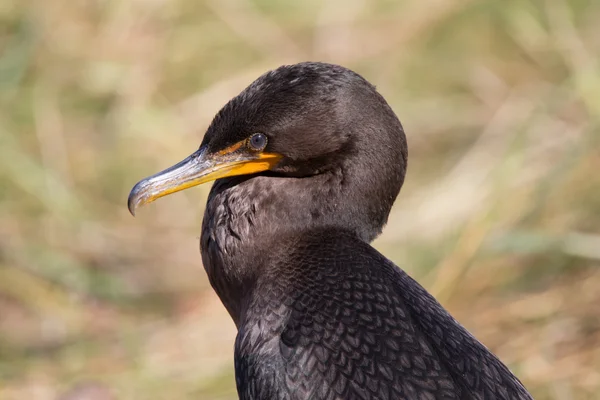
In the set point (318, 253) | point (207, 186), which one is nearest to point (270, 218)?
point (318, 253)

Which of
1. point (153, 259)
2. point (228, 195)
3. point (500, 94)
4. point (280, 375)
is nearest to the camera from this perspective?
point (280, 375)

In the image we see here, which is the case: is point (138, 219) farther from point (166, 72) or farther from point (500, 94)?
point (500, 94)

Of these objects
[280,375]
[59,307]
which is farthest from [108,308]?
[280,375]

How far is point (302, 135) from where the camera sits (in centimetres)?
297

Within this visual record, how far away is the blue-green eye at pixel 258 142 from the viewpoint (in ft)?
9.82

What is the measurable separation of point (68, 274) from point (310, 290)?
2515 mm

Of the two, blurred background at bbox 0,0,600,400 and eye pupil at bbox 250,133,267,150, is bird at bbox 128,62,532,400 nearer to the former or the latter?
eye pupil at bbox 250,133,267,150

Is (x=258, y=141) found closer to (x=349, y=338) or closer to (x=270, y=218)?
(x=270, y=218)

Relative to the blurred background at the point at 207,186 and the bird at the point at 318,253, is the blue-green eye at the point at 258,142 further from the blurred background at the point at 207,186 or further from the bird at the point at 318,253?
the blurred background at the point at 207,186

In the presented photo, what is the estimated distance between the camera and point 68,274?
5.12 metres

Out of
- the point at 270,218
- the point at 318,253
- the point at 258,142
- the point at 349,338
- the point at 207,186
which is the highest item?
the point at 207,186

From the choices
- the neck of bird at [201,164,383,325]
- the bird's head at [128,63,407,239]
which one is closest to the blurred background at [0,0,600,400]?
the neck of bird at [201,164,383,325]

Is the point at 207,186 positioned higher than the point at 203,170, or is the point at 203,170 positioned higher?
the point at 207,186

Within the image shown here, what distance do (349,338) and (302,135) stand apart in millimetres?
570
